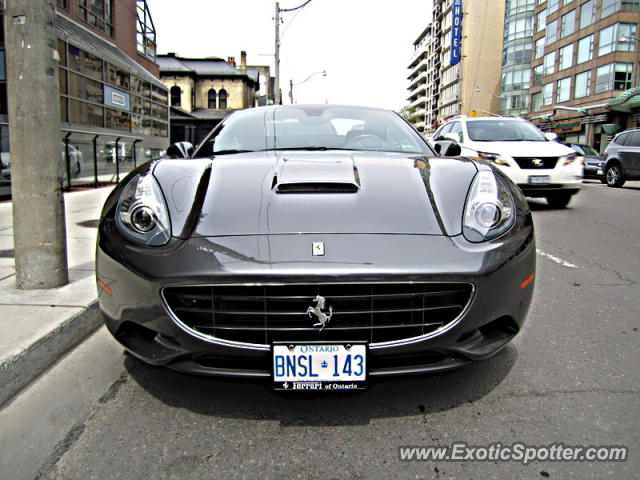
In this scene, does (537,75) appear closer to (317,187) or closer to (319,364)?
(317,187)

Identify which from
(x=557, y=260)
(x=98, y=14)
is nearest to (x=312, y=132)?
(x=557, y=260)

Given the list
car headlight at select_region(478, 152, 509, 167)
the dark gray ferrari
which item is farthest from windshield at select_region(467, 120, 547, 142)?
the dark gray ferrari

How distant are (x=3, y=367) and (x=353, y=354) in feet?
5.25

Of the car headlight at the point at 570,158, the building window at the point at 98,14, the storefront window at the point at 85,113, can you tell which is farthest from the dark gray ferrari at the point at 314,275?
the building window at the point at 98,14

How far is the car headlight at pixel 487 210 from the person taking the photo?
209 cm

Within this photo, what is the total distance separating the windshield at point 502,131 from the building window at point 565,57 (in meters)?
39.3

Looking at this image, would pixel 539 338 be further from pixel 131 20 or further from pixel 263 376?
pixel 131 20

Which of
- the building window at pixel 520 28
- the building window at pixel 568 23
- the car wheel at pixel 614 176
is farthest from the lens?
the building window at pixel 520 28

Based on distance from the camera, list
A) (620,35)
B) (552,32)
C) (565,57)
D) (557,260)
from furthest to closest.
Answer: (552,32), (565,57), (620,35), (557,260)

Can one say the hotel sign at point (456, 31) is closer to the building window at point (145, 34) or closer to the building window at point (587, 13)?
the building window at point (587, 13)

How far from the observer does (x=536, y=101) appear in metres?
49.9

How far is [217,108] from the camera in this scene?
53.7 metres

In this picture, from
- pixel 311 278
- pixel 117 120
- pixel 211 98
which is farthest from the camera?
pixel 211 98

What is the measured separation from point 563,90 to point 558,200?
132ft
